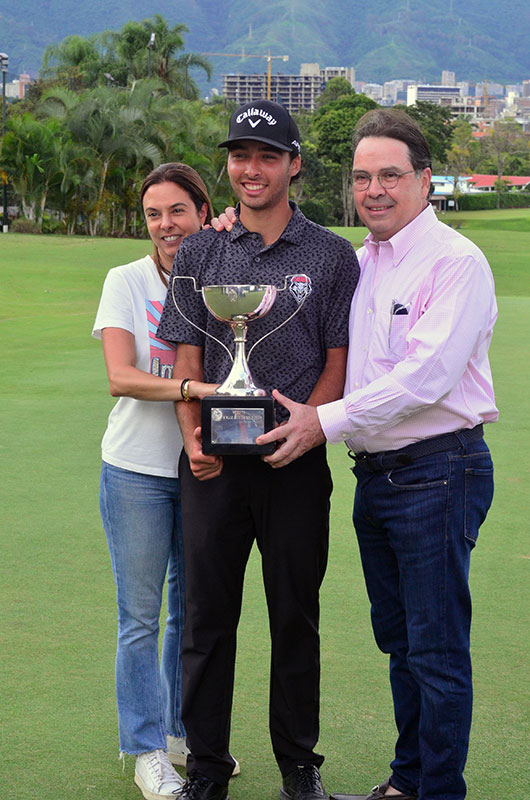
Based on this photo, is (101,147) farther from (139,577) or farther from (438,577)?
(438,577)

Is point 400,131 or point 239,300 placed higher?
point 400,131

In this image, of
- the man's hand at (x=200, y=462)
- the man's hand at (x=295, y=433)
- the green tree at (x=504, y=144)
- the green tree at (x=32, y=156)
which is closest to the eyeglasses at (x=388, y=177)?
the man's hand at (x=295, y=433)

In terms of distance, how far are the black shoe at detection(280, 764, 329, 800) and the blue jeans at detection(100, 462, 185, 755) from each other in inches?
17.2

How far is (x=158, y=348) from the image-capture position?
3.30 metres

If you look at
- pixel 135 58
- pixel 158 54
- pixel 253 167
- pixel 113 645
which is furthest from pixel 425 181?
pixel 135 58

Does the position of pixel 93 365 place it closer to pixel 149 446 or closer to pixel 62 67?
pixel 149 446

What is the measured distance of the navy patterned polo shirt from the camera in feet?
10.2

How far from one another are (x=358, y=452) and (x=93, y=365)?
28.8ft

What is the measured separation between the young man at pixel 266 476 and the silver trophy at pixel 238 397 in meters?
0.13

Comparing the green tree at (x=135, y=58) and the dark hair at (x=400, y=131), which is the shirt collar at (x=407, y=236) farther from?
the green tree at (x=135, y=58)

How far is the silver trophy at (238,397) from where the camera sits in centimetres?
288

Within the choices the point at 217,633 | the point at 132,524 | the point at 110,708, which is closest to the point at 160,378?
the point at 132,524

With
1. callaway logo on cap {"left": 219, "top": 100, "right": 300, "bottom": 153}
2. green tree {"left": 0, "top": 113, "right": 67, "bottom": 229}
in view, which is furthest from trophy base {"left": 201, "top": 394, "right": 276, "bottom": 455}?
green tree {"left": 0, "top": 113, "right": 67, "bottom": 229}

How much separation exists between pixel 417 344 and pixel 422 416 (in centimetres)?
22
